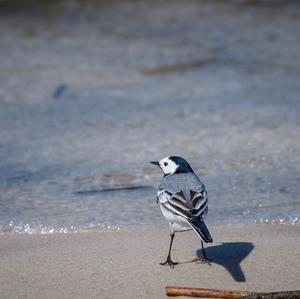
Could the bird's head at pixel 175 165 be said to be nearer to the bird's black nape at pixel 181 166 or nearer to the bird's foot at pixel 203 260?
the bird's black nape at pixel 181 166

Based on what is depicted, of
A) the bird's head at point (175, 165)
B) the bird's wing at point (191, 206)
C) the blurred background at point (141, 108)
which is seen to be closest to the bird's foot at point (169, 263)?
the bird's wing at point (191, 206)

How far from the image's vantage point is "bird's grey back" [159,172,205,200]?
561cm

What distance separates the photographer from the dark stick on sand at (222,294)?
4527 mm

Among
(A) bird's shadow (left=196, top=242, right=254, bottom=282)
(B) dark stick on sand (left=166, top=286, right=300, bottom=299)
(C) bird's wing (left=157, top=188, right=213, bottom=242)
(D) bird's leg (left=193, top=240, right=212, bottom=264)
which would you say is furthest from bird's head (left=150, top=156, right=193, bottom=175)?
(B) dark stick on sand (left=166, top=286, right=300, bottom=299)

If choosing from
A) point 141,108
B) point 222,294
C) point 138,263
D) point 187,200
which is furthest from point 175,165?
point 141,108

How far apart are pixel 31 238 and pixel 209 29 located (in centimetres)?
1019

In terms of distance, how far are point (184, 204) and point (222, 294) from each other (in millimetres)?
885

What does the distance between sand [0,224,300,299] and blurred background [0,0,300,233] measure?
321 mm

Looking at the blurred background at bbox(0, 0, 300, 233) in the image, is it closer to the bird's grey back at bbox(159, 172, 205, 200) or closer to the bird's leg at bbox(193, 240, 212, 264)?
the bird's grey back at bbox(159, 172, 205, 200)

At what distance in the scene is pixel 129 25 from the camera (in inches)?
646

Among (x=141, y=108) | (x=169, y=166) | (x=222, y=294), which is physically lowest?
(x=141, y=108)

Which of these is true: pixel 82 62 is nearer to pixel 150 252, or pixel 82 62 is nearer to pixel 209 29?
pixel 209 29

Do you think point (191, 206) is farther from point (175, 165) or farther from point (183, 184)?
point (175, 165)

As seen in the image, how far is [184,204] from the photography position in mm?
5391
